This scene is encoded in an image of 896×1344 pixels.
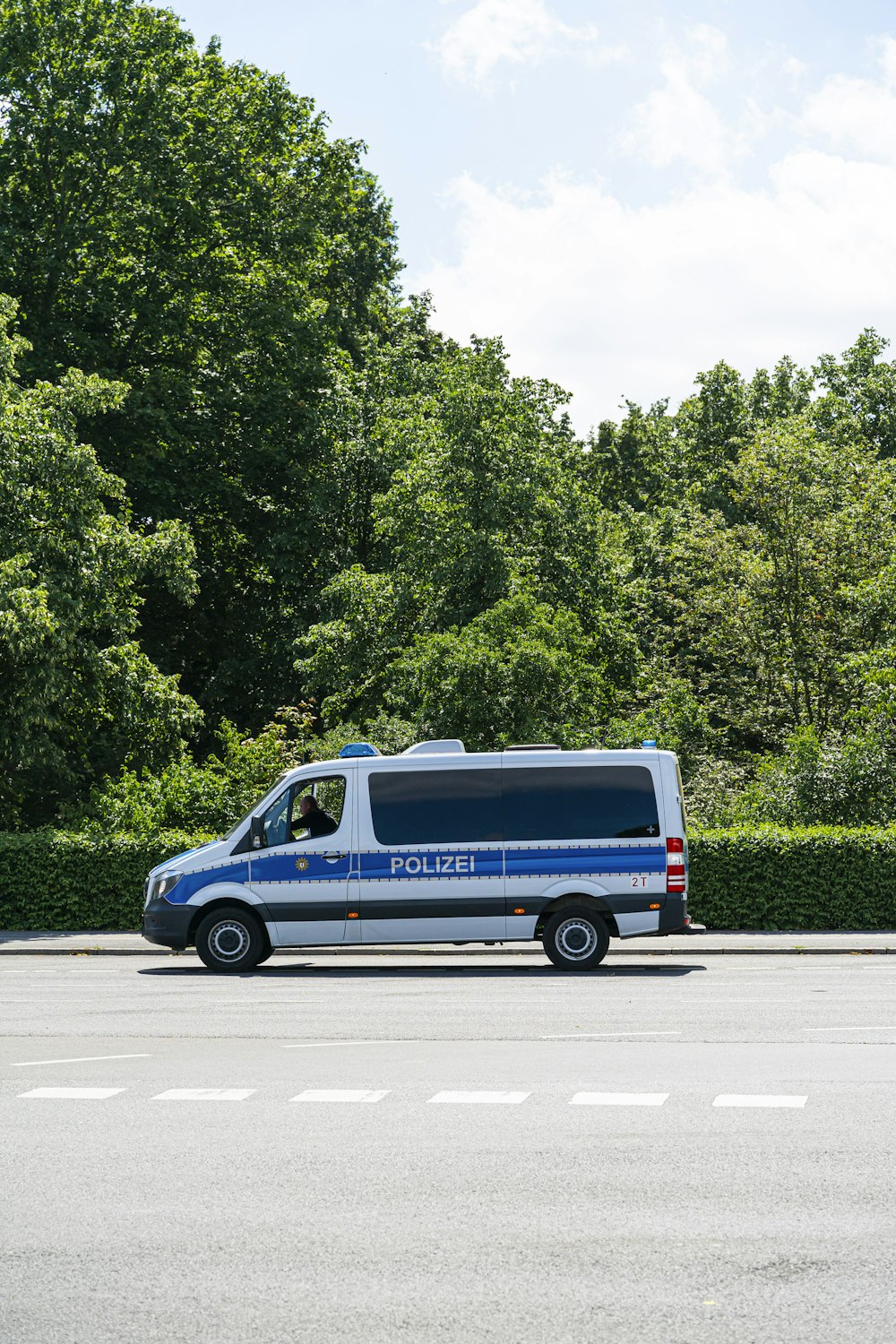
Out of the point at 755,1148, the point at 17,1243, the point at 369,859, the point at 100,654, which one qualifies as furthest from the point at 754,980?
the point at 100,654

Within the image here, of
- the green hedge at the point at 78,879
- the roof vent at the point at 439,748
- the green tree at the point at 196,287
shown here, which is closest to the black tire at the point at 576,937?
the roof vent at the point at 439,748

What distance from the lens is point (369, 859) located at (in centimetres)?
1720

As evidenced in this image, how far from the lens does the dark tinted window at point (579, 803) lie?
1712 cm

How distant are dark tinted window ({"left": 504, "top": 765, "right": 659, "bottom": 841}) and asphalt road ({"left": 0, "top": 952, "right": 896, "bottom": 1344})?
405cm

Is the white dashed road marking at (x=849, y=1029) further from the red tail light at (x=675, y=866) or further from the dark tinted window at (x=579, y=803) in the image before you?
the dark tinted window at (x=579, y=803)

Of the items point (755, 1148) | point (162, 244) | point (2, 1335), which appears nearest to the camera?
point (2, 1335)

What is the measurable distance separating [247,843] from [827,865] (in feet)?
29.2

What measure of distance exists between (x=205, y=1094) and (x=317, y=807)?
27.2 feet

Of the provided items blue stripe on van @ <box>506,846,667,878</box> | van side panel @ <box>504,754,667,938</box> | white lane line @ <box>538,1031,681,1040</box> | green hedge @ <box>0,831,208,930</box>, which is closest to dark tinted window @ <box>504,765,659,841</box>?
van side panel @ <box>504,754,667,938</box>

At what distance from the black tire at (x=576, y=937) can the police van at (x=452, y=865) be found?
0.05ft

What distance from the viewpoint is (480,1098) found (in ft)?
29.2

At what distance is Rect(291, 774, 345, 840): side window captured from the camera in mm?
17297

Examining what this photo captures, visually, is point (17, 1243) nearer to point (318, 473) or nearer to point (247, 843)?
point (247, 843)

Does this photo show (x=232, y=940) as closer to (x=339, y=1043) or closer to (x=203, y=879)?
(x=203, y=879)
